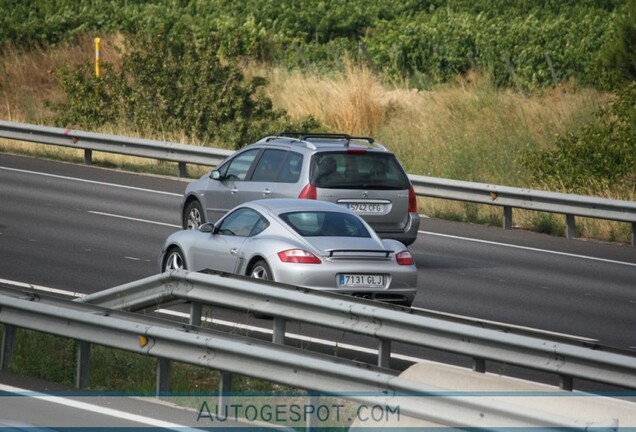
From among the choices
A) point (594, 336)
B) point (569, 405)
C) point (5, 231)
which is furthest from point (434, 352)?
point (5, 231)

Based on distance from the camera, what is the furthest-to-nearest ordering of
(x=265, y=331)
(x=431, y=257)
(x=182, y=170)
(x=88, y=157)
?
1. (x=88, y=157)
2. (x=182, y=170)
3. (x=431, y=257)
4. (x=265, y=331)

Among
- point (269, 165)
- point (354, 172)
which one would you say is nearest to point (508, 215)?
point (354, 172)

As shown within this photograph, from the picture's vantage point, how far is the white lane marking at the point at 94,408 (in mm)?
9664

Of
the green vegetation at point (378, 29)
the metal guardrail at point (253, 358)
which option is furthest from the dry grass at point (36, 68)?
the metal guardrail at point (253, 358)

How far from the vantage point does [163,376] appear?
10617 mm

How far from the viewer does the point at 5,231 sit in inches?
799

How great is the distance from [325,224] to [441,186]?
872 cm

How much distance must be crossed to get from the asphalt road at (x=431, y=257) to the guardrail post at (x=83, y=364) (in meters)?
4.95

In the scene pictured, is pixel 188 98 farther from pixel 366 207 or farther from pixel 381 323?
pixel 381 323

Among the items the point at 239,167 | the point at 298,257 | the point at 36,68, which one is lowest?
the point at 298,257

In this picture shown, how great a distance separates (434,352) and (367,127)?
65.8 feet

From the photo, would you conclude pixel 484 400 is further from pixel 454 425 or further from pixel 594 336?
pixel 594 336

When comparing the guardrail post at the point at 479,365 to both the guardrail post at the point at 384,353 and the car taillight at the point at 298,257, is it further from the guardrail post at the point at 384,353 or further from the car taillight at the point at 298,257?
the car taillight at the point at 298,257

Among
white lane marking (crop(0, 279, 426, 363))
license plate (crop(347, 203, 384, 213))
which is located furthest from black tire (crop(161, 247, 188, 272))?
license plate (crop(347, 203, 384, 213))
